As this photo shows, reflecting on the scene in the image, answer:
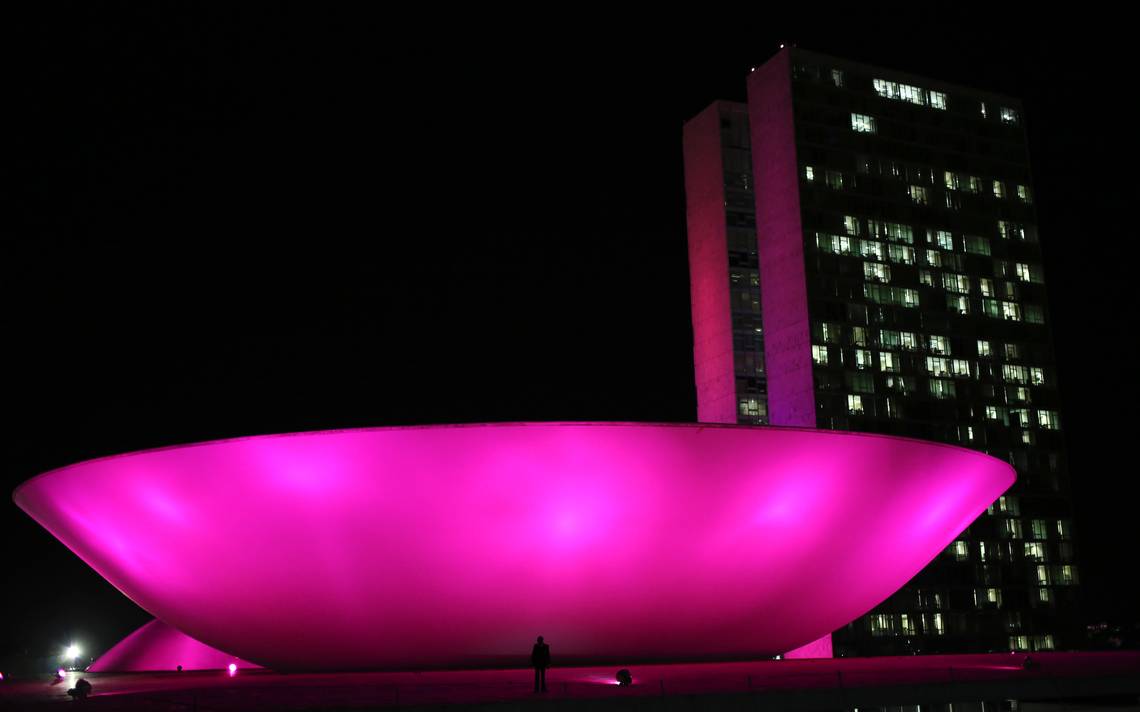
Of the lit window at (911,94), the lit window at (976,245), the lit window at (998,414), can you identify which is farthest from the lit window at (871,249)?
the lit window at (998,414)

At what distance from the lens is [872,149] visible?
72.7 metres

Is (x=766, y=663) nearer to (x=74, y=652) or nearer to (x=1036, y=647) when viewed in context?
(x=74, y=652)

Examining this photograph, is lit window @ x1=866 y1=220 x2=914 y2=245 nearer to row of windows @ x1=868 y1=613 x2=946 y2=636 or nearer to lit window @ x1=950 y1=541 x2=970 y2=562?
lit window @ x1=950 y1=541 x2=970 y2=562

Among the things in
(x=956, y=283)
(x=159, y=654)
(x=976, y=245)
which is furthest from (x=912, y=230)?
(x=159, y=654)

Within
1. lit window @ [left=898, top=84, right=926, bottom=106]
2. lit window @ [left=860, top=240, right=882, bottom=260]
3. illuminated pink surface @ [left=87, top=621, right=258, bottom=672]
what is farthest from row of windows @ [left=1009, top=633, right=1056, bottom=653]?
illuminated pink surface @ [left=87, top=621, right=258, bottom=672]

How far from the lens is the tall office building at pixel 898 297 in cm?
6819

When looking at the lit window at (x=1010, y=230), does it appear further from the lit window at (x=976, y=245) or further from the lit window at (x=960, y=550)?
the lit window at (x=960, y=550)

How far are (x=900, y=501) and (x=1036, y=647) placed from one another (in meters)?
54.0

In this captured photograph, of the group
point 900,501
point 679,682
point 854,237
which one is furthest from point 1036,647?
point 679,682

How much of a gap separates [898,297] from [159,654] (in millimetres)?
51073

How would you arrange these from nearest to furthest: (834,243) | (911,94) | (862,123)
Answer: (834,243)
(862,123)
(911,94)

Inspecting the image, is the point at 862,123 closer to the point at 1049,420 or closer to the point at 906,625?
the point at 1049,420

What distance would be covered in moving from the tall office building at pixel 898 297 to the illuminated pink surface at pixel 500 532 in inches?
1895

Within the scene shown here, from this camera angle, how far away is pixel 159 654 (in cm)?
3175
